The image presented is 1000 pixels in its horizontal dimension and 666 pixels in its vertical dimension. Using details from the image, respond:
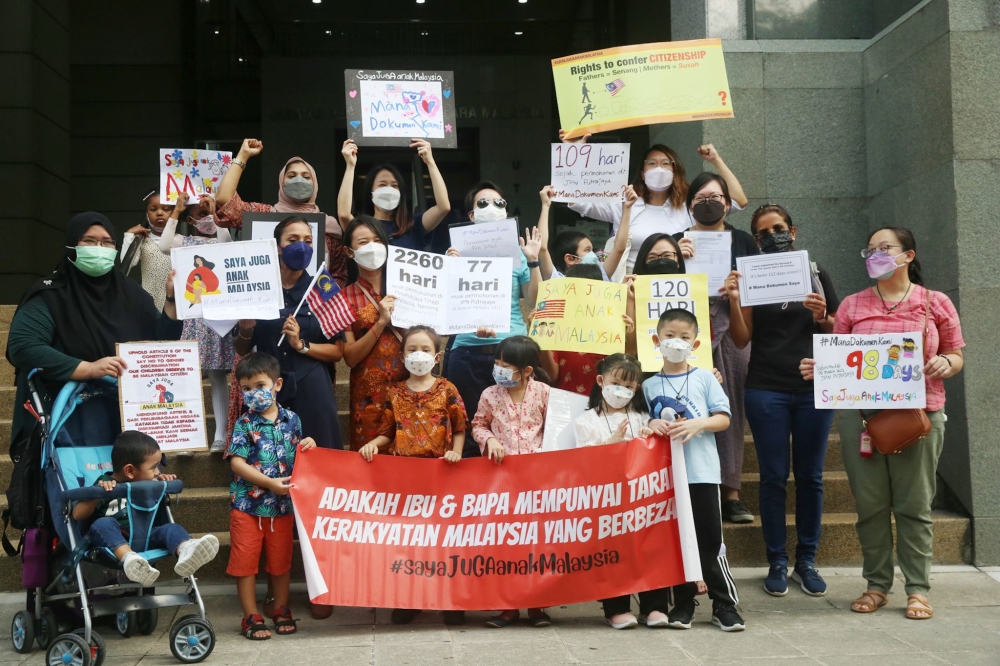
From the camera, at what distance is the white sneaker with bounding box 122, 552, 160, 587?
4879mm

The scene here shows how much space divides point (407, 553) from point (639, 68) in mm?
3866

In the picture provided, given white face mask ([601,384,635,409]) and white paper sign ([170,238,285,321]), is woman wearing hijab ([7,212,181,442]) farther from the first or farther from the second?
white face mask ([601,384,635,409])

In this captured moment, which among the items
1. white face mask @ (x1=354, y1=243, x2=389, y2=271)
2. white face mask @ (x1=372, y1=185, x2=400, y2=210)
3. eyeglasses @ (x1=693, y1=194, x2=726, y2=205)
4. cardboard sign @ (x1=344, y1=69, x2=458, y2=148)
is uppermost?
cardboard sign @ (x1=344, y1=69, x2=458, y2=148)

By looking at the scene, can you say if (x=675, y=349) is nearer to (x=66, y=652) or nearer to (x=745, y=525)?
(x=745, y=525)

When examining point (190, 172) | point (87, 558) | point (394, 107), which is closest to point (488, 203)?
point (394, 107)

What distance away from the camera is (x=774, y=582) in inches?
249

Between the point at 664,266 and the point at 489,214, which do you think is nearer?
the point at 664,266

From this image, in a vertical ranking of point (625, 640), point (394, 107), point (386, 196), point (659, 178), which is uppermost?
point (394, 107)

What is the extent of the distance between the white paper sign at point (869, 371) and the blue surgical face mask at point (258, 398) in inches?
117

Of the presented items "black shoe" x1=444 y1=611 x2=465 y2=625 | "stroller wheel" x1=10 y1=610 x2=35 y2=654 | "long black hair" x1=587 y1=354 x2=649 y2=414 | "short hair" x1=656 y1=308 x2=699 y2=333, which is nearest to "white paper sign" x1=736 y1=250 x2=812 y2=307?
"short hair" x1=656 y1=308 x2=699 y2=333

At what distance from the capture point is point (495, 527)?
228 inches

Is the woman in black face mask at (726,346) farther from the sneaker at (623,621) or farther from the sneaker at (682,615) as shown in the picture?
the sneaker at (623,621)

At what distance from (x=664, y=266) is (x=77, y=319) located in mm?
3260

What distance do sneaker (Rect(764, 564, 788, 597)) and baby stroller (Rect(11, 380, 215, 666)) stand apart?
10.5 feet
